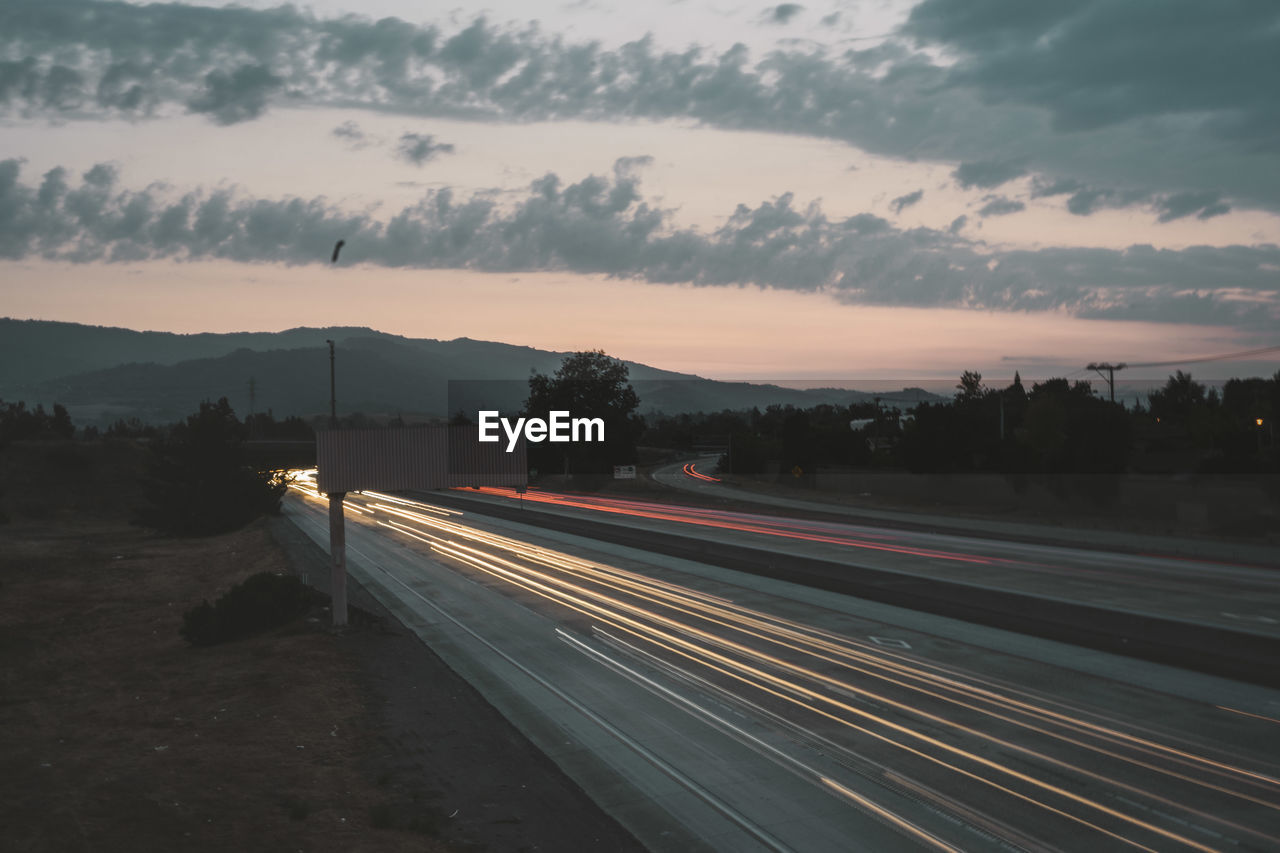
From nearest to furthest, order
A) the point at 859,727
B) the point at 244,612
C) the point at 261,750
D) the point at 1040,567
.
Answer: the point at 261,750, the point at 859,727, the point at 244,612, the point at 1040,567

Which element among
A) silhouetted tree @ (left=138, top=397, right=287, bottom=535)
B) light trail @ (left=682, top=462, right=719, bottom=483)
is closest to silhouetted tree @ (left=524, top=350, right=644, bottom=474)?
light trail @ (left=682, top=462, right=719, bottom=483)

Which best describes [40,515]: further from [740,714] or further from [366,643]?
[740,714]

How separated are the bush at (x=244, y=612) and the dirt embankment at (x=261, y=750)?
0.47 m

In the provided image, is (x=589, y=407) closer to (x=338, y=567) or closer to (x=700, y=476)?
(x=700, y=476)

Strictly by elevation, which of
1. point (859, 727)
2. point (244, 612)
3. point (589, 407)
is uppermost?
point (589, 407)

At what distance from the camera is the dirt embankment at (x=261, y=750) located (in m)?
9.95

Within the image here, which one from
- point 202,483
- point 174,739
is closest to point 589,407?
point 202,483

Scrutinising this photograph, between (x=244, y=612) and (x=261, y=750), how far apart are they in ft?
31.5

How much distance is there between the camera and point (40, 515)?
238 ft

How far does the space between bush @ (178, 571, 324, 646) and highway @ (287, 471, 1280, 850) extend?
286 cm

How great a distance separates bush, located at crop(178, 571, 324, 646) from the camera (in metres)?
21.5

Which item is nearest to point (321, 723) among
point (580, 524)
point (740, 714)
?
→ point (740, 714)

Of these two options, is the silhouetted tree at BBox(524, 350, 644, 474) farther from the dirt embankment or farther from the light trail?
the dirt embankment

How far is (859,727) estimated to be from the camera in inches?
519
